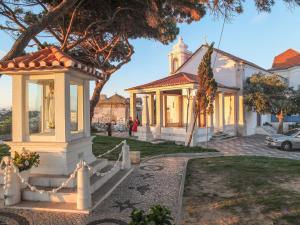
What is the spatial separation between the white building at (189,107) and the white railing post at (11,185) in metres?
15.0

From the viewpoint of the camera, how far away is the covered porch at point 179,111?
2031 cm

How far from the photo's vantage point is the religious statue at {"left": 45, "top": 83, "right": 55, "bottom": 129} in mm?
8156

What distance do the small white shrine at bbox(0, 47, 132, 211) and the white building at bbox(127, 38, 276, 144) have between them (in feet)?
42.2

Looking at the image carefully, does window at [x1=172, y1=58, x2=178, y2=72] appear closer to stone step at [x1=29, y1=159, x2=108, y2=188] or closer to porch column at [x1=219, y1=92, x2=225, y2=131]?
porch column at [x1=219, y1=92, x2=225, y2=131]

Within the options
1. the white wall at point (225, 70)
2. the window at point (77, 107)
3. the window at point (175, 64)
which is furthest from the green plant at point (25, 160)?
the window at point (175, 64)

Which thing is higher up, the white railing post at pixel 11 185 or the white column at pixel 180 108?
the white column at pixel 180 108

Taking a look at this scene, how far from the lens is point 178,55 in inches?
1326

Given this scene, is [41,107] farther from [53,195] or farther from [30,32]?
[53,195]

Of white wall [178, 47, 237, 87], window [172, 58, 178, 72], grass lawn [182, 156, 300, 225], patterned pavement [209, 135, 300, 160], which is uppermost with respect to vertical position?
window [172, 58, 178, 72]

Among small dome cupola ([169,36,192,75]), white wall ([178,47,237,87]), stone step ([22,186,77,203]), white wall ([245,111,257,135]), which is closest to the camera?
stone step ([22,186,77,203])

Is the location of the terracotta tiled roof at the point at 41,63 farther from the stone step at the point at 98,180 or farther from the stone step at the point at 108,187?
the stone step at the point at 108,187

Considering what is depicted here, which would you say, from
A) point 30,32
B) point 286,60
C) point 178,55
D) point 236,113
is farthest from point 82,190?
point 286,60

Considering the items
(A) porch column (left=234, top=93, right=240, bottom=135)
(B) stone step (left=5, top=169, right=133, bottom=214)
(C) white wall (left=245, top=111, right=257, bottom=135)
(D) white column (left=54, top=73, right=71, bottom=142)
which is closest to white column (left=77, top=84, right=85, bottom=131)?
(D) white column (left=54, top=73, right=71, bottom=142)

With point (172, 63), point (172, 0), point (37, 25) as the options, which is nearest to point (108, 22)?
point (172, 0)
